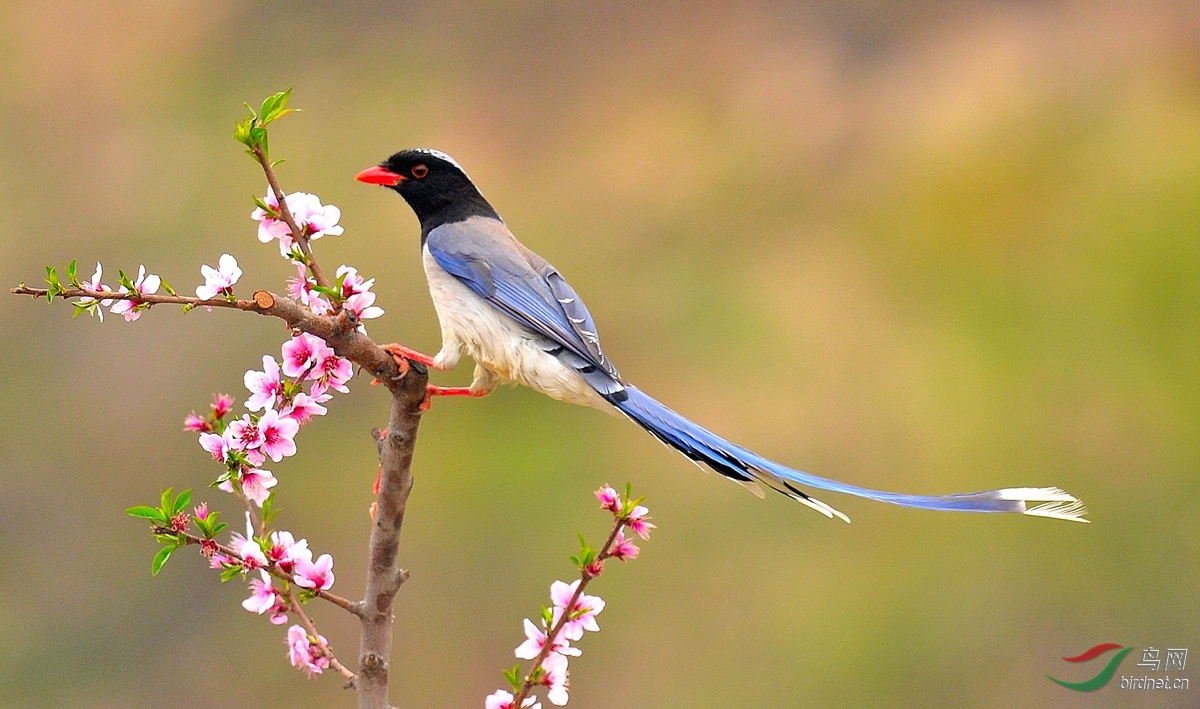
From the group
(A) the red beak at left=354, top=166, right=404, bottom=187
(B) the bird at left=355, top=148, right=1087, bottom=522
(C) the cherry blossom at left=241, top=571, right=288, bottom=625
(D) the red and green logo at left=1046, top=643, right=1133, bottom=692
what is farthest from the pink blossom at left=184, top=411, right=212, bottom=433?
(D) the red and green logo at left=1046, top=643, right=1133, bottom=692

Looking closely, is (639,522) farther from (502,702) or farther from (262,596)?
(262,596)

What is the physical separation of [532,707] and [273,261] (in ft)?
8.90

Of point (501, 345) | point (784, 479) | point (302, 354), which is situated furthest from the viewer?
point (501, 345)

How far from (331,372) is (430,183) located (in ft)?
3.36

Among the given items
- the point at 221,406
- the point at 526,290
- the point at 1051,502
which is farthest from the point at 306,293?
the point at 1051,502

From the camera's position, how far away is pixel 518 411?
3857mm

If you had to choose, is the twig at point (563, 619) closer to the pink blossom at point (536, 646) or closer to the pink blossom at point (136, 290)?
the pink blossom at point (536, 646)

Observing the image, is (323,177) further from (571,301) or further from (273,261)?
(571,301)

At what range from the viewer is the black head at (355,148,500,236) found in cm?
242

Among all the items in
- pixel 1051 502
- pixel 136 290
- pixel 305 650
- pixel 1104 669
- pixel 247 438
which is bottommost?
pixel 305 650

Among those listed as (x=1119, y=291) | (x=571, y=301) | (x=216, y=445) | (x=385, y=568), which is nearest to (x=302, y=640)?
(x=385, y=568)

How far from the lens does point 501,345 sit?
212 centimetres

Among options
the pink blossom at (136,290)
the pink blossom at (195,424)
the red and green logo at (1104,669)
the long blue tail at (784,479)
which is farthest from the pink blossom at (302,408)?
the red and green logo at (1104,669)

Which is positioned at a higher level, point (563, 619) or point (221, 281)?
point (221, 281)
